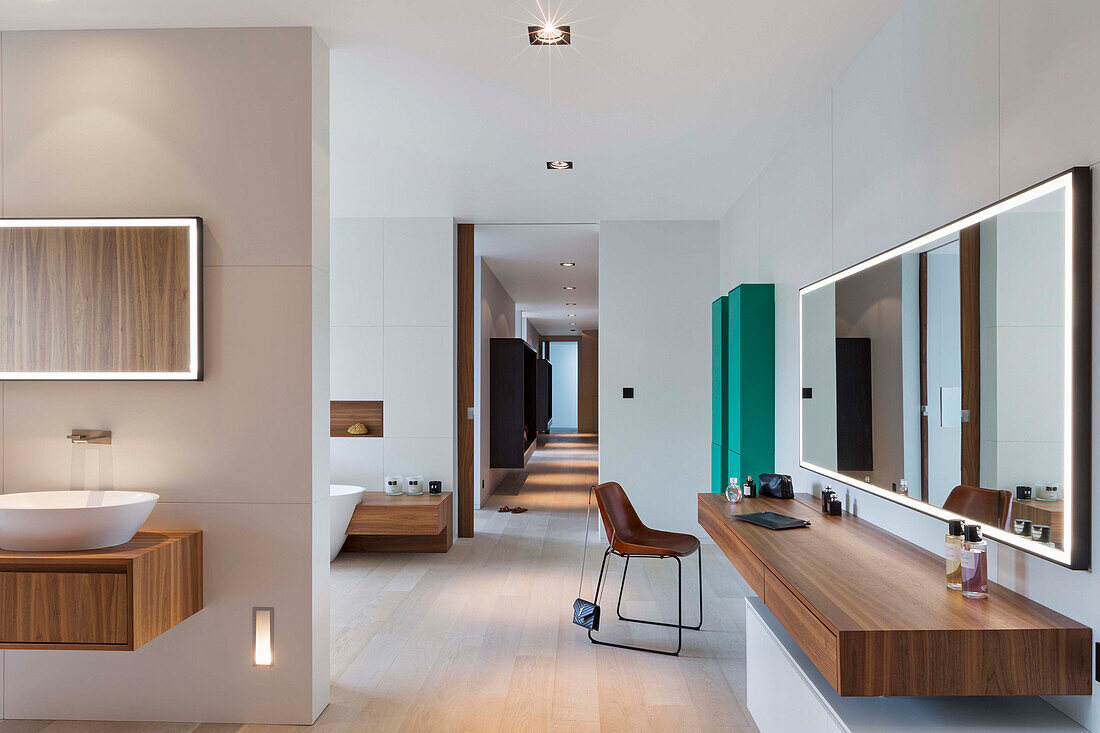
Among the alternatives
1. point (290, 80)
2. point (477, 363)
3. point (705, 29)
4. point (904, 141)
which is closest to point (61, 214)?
point (290, 80)

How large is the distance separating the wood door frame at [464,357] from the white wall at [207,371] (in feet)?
10.8

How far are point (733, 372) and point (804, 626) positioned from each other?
293 centimetres

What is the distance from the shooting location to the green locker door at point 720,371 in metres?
5.16

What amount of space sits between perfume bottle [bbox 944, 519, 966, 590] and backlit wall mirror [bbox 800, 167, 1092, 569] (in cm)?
9

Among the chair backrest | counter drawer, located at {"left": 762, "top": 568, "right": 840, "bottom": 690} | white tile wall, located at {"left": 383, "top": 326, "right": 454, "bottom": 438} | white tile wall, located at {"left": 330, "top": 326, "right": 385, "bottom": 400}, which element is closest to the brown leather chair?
counter drawer, located at {"left": 762, "top": 568, "right": 840, "bottom": 690}

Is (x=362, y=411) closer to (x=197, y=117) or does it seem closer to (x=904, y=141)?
(x=197, y=117)

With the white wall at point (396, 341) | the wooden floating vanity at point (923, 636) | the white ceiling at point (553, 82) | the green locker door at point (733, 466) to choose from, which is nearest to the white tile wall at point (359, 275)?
the white wall at point (396, 341)

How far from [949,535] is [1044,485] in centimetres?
30

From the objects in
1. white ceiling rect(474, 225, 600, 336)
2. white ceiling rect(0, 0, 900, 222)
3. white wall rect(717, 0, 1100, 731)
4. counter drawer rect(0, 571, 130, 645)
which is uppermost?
white ceiling rect(0, 0, 900, 222)

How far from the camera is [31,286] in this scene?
283 centimetres

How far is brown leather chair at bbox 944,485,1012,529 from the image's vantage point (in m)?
1.95

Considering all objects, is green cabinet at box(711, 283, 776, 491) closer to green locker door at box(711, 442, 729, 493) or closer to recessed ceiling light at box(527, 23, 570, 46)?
green locker door at box(711, 442, 729, 493)

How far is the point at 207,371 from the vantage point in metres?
2.87

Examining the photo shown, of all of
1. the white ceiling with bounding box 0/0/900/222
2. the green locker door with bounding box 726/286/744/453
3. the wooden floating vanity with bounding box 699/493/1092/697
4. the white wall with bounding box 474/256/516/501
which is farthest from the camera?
the white wall with bounding box 474/256/516/501
